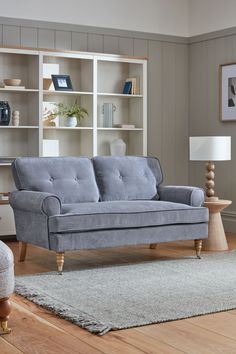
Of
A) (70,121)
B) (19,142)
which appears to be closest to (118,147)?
(70,121)

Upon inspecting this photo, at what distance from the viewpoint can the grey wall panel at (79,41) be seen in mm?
7281

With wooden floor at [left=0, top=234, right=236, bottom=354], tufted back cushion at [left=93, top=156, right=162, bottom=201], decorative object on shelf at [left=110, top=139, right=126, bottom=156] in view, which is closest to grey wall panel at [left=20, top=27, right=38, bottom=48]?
decorative object on shelf at [left=110, top=139, right=126, bottom=156]

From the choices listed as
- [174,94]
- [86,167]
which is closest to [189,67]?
[174,94]

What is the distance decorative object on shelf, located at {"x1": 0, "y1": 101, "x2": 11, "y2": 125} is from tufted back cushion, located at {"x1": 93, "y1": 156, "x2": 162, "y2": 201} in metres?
→ 1.25

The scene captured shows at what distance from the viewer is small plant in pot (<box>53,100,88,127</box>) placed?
275 inches

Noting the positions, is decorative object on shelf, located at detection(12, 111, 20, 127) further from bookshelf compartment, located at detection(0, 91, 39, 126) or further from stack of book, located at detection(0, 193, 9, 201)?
stack of book, located at detection(0, 193, 9, 201)

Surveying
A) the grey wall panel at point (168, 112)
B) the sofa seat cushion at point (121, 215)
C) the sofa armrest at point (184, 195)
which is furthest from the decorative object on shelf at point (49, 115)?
the sofa seat cushion at point (121, 215)

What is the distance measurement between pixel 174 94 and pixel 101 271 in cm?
354

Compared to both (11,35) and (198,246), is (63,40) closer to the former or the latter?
(11,35)

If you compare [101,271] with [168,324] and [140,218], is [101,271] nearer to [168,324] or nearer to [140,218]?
[140,218]

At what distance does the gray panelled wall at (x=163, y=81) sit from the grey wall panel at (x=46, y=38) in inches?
7.8

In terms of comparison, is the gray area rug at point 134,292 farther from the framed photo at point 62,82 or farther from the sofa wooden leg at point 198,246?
the framed photo at point 62,82

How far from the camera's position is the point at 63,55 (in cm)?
688

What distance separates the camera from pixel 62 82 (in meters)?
6.94
